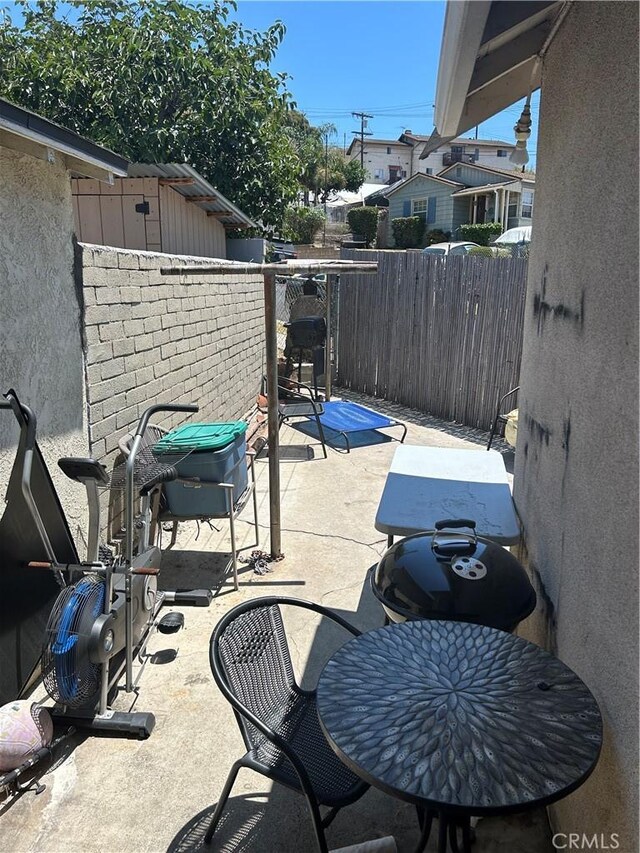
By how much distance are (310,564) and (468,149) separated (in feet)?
157

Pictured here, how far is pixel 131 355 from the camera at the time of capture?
4133 millimetres

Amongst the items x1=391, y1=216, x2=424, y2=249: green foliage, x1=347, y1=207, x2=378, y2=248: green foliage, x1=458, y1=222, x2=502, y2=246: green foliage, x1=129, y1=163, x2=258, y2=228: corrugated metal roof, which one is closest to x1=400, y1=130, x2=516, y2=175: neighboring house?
x1=347, y1=207, x2=378, y2=248: green foliage

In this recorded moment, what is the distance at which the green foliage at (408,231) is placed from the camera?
30.2m

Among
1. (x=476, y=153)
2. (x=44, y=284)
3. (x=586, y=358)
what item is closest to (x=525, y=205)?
(x=476, y=153)

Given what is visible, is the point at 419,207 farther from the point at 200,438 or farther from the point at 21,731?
the point at 21,731

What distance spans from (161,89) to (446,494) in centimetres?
1174

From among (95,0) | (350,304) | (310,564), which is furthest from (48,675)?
(95,0)

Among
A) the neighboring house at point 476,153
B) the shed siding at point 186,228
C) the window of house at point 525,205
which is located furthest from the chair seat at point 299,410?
the neighboring house at point 476,153

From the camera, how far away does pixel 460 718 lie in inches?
61.8

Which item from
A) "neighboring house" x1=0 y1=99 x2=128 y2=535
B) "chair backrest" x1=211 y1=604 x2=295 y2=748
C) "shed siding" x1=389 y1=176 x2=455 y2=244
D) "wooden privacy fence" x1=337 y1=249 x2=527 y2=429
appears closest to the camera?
"chair backrest" x1=211 y1=604 x2=295 y2=748

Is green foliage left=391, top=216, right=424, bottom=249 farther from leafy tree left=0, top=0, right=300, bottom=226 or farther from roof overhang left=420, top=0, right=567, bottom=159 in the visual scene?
roof overhang left=420, top=0, right=567, bottom=159

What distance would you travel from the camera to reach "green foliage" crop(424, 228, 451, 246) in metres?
29.2

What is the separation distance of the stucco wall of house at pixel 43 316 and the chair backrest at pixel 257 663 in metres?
1.47

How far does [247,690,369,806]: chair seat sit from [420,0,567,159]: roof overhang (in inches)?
86.5
